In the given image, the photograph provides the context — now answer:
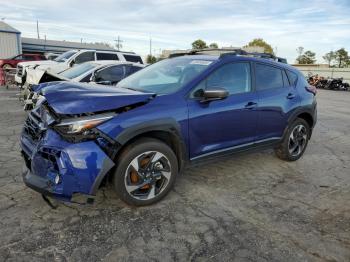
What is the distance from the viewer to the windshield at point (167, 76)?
3920mm

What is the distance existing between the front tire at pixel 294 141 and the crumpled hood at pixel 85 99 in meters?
2.77

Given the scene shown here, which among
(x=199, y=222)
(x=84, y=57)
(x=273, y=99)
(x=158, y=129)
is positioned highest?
(x=84, y=57)

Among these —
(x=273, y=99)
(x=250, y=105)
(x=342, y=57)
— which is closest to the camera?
(x=250, y=105)

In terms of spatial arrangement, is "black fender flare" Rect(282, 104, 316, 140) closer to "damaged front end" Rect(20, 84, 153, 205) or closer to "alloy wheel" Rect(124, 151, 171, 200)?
"alloy wheel" Rect(124, 151, 171, 200)

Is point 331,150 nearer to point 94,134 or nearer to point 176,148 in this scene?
point 176,148

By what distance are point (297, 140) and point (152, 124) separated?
10.2 feet

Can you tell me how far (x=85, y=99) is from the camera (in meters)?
3.08

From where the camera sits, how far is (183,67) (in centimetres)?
429

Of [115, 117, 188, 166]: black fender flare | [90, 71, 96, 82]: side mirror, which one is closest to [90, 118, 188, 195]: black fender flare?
[115, 117, 188, 166]: black fender flare

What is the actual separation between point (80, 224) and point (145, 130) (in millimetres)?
1118

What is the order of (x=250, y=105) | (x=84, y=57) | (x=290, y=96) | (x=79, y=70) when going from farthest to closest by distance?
(x=84, y=57), (x=79, y=70), (x=290, y=96), (x=250, y=105)

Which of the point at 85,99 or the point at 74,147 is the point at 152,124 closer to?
the point at 85,99

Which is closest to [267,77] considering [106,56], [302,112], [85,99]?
[302,112]

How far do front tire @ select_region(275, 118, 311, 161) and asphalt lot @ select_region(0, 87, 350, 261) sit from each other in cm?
55
